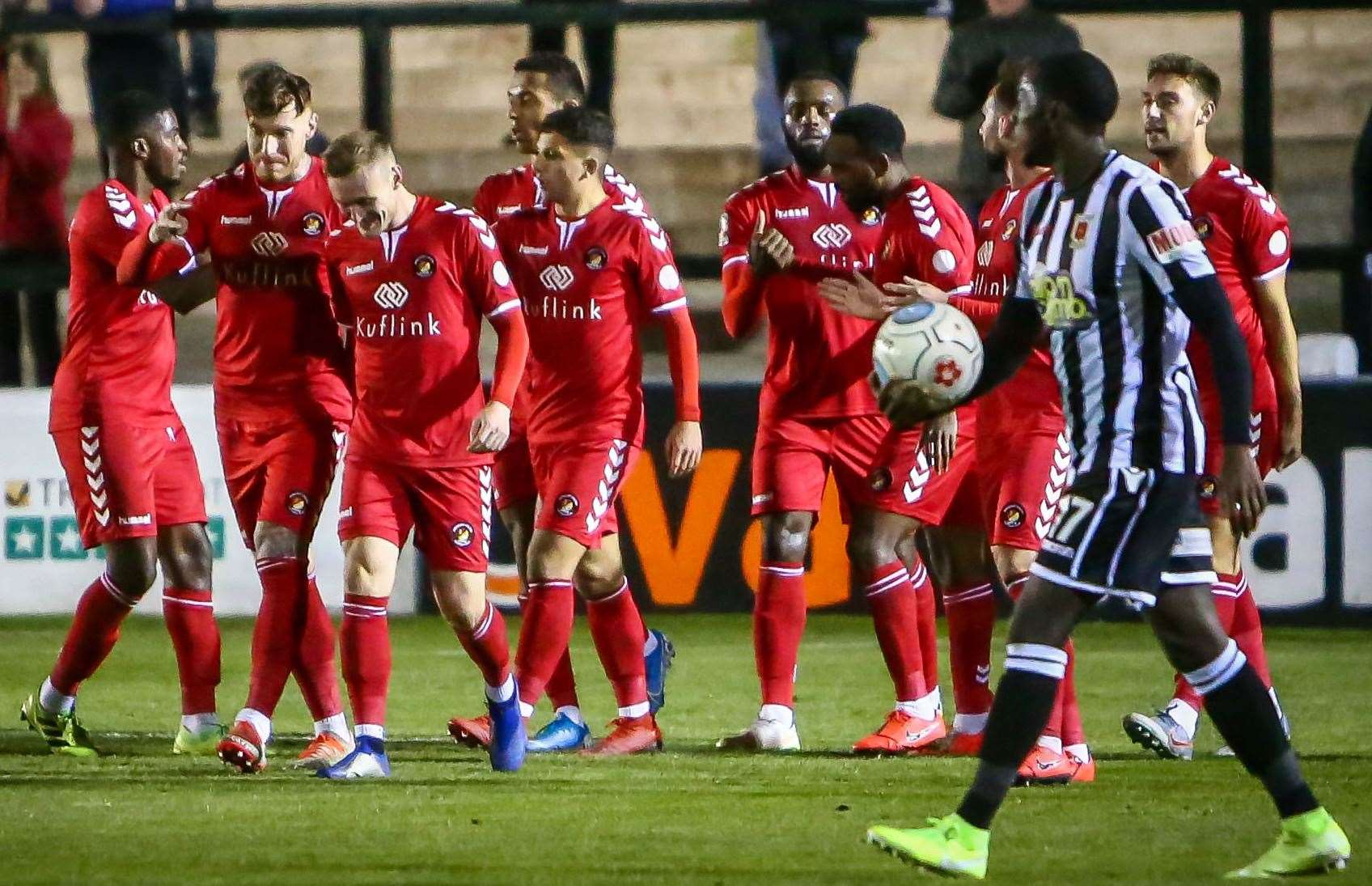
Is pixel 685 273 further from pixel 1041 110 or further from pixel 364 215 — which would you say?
pixel 1041 110

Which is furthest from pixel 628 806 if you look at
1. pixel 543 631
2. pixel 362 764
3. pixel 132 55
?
pixel 132 55

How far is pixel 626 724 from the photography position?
729 centimetres

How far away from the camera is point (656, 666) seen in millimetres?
7949

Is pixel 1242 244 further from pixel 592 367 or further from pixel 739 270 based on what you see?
pixel 592 367

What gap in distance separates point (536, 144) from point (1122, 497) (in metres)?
3.25

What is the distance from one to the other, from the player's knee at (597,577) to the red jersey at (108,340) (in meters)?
1.38

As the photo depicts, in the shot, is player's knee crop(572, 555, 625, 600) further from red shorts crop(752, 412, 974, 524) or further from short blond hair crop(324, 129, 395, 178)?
short blond hair crop(324, 129, 395, 178)

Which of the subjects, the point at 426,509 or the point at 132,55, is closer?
the point at 426,509

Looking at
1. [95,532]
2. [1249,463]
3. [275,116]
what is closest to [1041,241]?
[1249,463]

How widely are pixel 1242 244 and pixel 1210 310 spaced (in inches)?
85.9

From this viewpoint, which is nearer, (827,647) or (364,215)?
(364,215)

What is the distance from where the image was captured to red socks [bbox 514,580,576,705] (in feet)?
23.4

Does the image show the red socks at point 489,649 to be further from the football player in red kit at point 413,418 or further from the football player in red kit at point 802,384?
the football player in red kit at point 802,384

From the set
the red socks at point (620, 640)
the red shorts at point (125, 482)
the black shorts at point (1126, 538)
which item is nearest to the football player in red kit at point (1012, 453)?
the red socks at point (620, 640)
